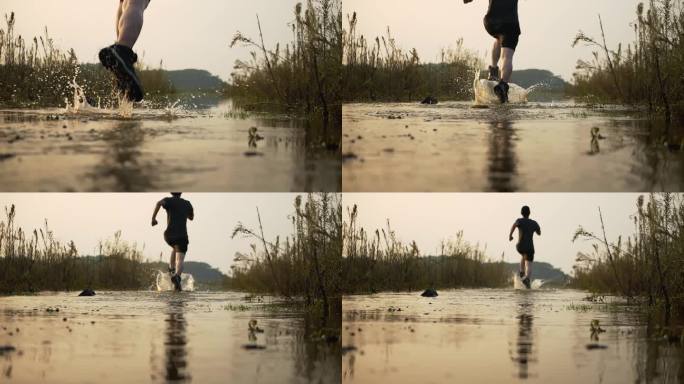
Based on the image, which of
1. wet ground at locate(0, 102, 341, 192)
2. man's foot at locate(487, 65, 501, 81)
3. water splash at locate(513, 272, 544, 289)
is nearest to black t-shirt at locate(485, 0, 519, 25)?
man's foot at locate(487, 65, 501, 81)

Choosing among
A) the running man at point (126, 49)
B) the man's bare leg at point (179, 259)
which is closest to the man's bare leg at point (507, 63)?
the running man at point (126, 49)

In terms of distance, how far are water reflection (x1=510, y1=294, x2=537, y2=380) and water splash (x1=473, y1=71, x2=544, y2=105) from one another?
6.68 feet

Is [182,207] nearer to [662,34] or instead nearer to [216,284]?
[216,284]

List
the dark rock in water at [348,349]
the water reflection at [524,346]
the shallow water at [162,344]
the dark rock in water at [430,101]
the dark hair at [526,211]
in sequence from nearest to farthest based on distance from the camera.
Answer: the shallow water at [162,344], the water reflection at [524,346], the dark rock in water at [348,349], the dark hair at [526,211], the dark rock in water at [430,101]

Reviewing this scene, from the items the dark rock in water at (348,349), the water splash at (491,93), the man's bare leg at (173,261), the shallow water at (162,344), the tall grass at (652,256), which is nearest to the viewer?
the shallow water at (162,344)

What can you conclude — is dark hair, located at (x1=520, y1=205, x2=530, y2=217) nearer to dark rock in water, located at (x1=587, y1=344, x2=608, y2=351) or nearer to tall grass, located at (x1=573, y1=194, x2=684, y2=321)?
tall grass, located at (x1=573, y1=194, x2=684, y2=321)

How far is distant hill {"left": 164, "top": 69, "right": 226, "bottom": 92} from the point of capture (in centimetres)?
1157

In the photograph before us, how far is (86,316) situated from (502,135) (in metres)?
3.31

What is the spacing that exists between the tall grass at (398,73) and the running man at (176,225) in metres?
1.77

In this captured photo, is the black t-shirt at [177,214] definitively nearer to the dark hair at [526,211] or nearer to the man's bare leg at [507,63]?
the man's bare leg at [507,63]

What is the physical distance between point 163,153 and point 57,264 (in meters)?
3.39

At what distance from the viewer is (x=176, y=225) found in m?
9.94

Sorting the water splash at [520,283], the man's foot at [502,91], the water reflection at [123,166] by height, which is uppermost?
the man's foot at [502,91]

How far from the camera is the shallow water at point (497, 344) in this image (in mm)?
6387
